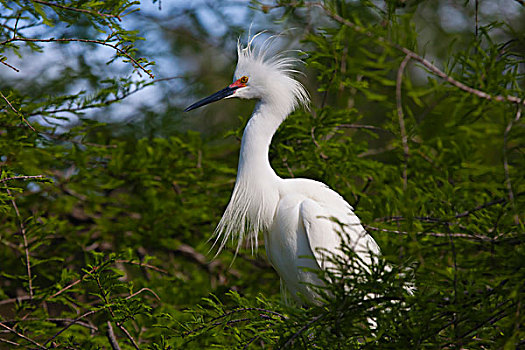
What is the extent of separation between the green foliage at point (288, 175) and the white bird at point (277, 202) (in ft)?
0.58

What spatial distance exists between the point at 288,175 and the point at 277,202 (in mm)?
792

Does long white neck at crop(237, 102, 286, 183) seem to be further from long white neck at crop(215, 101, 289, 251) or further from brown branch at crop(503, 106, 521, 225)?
brown branch at crop(503, 106, 521, 225)

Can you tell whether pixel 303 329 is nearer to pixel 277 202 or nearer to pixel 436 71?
pixel 436 71

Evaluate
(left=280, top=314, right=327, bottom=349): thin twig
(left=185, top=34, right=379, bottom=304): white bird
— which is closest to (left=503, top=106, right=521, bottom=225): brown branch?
(left=280, top=314, right=327, bottom=349): thin twig

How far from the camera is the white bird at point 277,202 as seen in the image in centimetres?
221

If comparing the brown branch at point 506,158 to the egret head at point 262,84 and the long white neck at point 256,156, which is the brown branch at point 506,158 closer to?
the long white neck at point 256,156

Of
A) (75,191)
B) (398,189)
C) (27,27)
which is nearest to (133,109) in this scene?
(75,191)

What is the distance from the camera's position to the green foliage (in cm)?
99

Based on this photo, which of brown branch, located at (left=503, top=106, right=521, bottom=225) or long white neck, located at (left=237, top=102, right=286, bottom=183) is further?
long white neck, located at (left=237, top=102, right=286, bottom=183)

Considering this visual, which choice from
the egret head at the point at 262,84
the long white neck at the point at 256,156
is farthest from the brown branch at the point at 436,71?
the egret head at the point at 262,84

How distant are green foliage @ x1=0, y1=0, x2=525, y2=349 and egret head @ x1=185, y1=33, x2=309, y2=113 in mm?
204

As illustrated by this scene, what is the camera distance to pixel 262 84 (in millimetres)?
2574

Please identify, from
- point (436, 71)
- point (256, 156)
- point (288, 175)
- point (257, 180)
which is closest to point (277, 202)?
point (257, 180)

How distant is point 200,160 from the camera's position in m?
3.33
